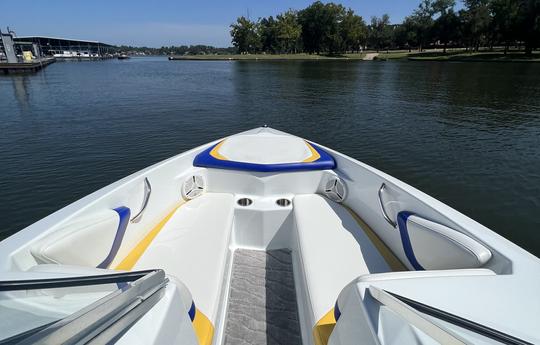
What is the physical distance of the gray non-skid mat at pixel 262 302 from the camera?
7.72 feet

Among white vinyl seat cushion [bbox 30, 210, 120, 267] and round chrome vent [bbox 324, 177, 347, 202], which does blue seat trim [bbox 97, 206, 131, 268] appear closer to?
white vinyl seat cushion [bbox 30, 210, 120, 267]

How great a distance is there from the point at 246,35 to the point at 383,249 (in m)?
98.6

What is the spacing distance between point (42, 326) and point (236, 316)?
5.87 ft

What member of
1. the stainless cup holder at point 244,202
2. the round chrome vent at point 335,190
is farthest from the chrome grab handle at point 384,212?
the stainless cup holder at point 244,202

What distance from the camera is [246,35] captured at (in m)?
91.1

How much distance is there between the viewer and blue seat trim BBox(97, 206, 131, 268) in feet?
8.20

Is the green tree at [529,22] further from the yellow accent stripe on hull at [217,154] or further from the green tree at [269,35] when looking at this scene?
the yellow accent stripe on hull at [217,154]

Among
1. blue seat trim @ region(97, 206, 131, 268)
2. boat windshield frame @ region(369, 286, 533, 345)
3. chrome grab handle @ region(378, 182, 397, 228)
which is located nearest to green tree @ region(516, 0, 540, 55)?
chrome grab handle @ region(378, 182, 397, 228)

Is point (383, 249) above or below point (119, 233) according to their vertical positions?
below

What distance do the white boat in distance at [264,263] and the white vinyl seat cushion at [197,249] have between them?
0.01 meters

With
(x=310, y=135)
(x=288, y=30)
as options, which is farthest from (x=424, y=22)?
(x=310, y=135)

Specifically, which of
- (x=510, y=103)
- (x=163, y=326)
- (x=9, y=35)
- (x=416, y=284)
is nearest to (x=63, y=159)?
(x=163, y=326)

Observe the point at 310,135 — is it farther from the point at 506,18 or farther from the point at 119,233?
the point at 506,18

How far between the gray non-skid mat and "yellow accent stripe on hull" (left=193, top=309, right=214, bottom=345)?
1.18 ft
